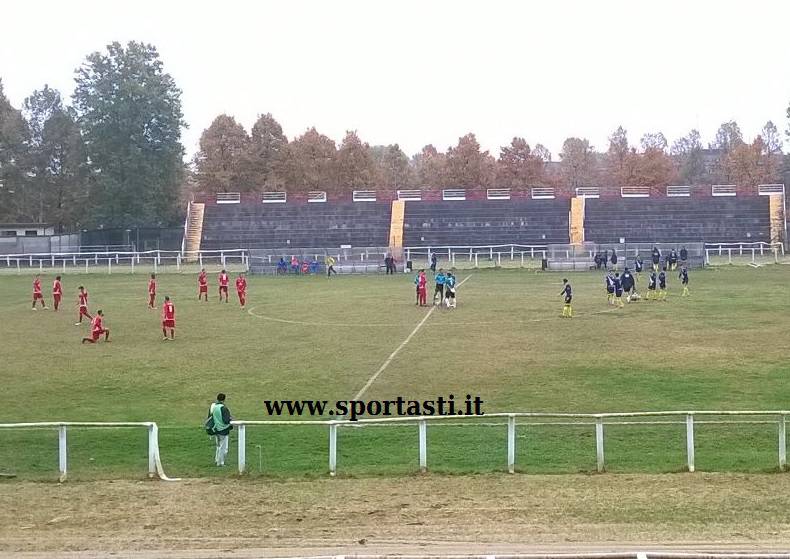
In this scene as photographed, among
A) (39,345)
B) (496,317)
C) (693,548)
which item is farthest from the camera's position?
(496,317)

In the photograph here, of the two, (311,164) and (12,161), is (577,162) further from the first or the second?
(12,161)

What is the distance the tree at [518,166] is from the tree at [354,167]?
46.7 ft

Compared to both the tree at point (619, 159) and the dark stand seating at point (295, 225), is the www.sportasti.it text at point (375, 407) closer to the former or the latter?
the dark stand seating at point (295, 225)

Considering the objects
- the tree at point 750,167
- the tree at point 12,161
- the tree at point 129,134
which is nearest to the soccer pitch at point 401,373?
the tree at point 129,134

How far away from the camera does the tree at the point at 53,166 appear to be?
9062 centimetres

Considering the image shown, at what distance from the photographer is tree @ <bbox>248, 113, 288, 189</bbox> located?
9244 cm

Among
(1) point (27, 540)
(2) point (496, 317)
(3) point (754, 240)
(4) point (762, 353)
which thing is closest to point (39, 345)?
(2) point (496, 317)

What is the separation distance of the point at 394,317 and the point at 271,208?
150 feet

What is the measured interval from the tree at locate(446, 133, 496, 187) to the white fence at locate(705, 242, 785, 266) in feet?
112

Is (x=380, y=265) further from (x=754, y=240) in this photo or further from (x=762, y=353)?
(x=762, y=353)

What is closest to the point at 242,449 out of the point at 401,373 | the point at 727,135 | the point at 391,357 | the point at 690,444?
the point at 690,444

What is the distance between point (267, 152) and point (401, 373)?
75.1 metres

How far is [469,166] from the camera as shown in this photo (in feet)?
314

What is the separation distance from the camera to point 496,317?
105 ft
